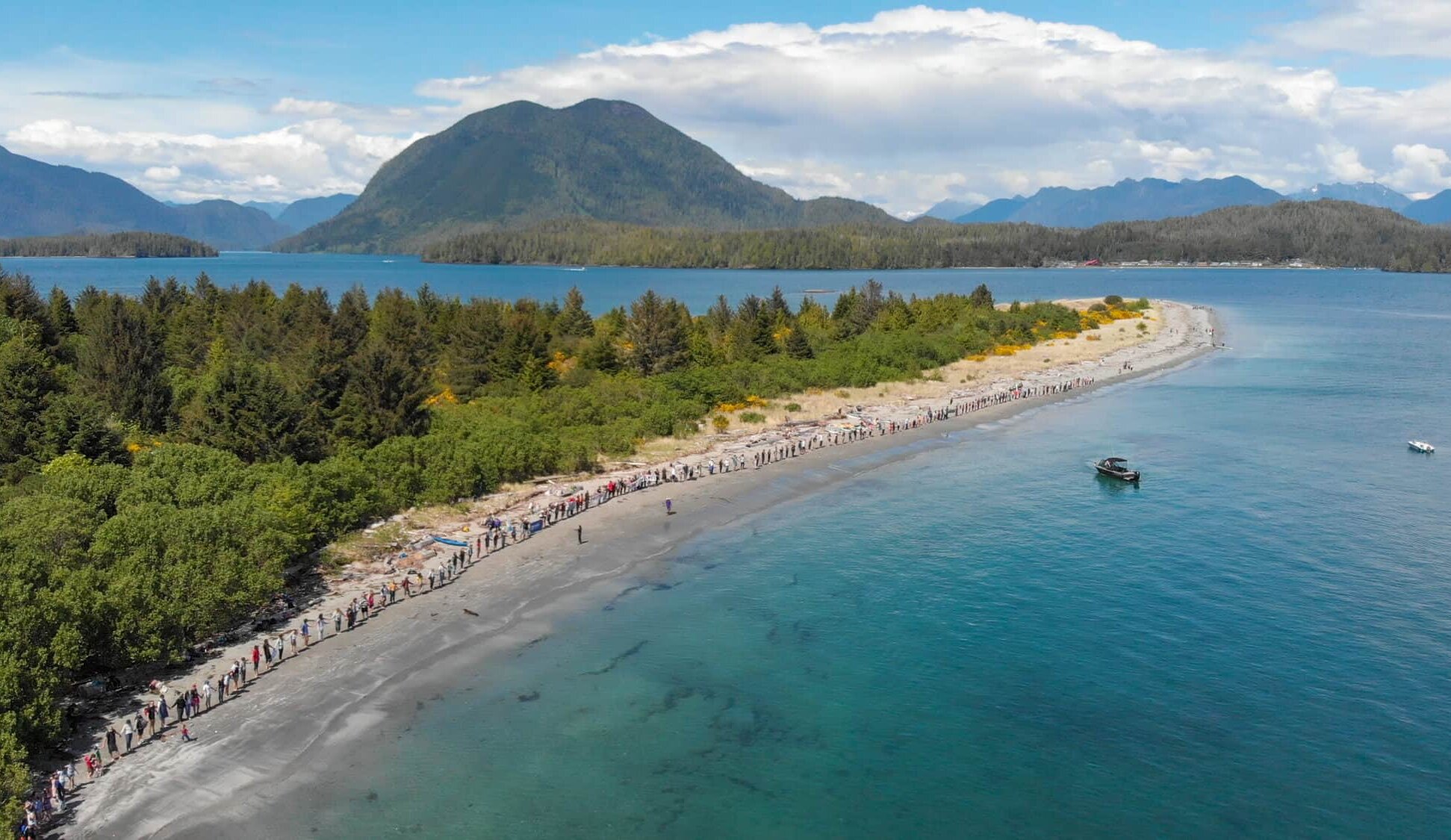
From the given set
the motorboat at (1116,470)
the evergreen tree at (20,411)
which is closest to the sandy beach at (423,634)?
the motorboat at (1116,470)

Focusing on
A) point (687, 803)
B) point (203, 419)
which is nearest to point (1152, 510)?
point (687, 803)

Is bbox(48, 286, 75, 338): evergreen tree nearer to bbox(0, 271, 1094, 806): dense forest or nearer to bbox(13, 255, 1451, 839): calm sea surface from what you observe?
bbox(0, 271, 1094, 806): dense forest

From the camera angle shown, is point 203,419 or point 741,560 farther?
point 203,419

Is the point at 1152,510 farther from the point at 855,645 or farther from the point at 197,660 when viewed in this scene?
the point at 197,660

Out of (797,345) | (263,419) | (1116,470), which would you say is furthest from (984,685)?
(797,345)

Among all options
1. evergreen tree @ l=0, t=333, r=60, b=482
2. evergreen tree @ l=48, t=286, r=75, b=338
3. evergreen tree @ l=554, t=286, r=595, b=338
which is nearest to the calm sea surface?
evergreen tree @ l=0, t=333, r=60, b=482

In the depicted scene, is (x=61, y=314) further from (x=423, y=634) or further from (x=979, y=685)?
(x=979, y=685)
